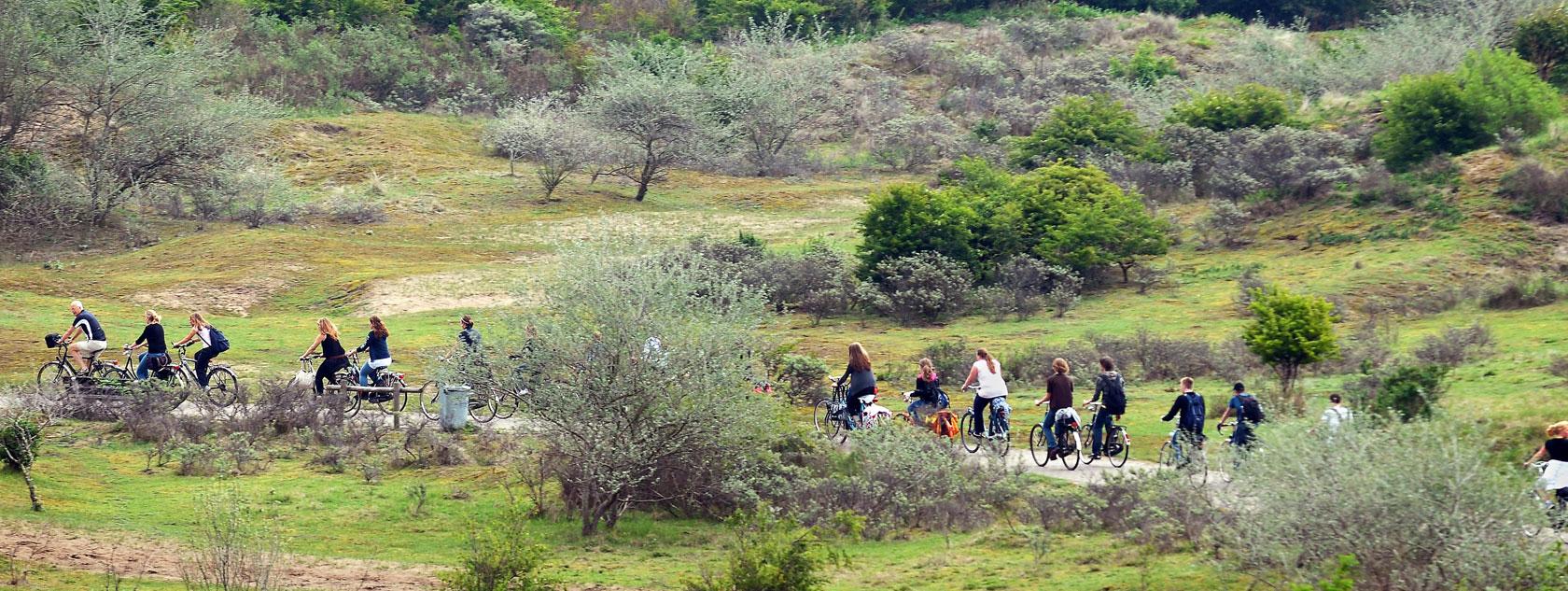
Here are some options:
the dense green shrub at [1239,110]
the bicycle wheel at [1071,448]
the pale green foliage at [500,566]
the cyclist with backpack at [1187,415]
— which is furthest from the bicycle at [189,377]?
the dense green shrub at [1239,110]

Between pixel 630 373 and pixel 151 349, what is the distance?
893 cm

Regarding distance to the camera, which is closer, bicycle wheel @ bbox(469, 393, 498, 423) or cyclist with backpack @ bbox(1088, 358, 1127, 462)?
cyclist with backpack @ bbox(1088, 358, 1127, 462)

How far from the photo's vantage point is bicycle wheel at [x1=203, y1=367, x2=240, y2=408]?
20000mm

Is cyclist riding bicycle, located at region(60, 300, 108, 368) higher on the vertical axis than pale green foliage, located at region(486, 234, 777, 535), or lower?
lower

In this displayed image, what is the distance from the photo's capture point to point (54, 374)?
21391 mm

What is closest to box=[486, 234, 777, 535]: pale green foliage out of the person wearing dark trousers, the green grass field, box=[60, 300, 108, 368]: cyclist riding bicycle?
the green grass field

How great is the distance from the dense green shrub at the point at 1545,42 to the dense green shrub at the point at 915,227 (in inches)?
679

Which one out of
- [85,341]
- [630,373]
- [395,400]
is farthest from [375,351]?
[630,373]

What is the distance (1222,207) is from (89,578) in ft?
88.0

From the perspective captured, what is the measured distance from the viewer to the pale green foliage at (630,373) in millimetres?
14359

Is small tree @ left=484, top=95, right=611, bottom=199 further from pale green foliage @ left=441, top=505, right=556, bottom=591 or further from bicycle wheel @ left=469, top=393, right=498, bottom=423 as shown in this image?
pale green foliage @ left=441, top=505, right=556, bottom=591

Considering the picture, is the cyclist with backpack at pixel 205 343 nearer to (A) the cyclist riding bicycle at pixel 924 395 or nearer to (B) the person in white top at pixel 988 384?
(A) the cyclist riding bicycle at pixel 924 395

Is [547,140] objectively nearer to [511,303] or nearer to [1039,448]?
[511,303]

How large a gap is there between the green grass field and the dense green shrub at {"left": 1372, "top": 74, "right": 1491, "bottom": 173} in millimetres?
1009
